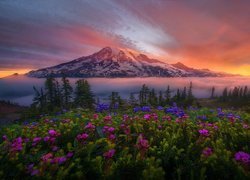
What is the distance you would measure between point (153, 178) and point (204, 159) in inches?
38.4

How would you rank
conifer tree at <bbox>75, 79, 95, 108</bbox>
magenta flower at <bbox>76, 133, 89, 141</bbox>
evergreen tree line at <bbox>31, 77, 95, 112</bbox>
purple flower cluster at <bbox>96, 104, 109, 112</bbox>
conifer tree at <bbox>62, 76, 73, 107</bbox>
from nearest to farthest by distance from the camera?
magenta flower at <bbox>76, 133, 89, 141</bbox>
purple flower cluster at <bbox>96, 104, 109, 112</bbox>
conifer tree at <bbox>75, 79, 95, 108</bbox>
evergreen tree line at <bbox>31, 77, 95, 112</bbox>
conifer tree at <bbox>62, 76, 73, 107</bbox>

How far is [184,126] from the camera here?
4945 mm

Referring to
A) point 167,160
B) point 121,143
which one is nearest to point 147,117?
point 121,143

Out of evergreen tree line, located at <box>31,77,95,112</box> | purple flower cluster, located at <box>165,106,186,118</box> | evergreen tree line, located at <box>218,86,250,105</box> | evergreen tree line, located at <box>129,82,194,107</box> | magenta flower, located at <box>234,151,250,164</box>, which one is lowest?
evergreen tree line, located at <box>218,86,250,105</box>

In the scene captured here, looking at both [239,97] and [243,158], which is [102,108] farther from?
[239,97]

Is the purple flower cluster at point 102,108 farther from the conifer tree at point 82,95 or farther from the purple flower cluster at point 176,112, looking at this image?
the conifer tree at point 82,95

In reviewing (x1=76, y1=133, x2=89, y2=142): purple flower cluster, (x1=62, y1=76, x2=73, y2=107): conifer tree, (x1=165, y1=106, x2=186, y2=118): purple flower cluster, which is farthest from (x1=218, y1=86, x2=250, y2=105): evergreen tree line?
(x1=76, y1=133, x2=89, y2=142): purple flower cluster

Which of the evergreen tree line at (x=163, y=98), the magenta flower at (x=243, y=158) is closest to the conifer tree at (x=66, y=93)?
the evergreen tree line at (x=163, y=98)

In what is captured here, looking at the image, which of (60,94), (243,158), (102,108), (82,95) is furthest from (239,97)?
(243,158)

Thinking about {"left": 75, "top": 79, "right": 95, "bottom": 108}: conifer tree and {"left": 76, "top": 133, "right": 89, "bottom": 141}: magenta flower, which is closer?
{"left": 76, "top": 133, "right": 89, "bottom": 141}: magenta flower

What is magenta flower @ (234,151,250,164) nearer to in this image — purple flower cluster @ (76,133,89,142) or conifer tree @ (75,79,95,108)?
purple flower cluster @ (76,133,89,142)

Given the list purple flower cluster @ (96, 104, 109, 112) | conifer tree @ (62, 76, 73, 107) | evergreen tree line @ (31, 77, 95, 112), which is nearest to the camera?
purple flower cluster @ (96, 104, 109, 112)

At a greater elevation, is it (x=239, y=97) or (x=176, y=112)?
(x=176, y=112)

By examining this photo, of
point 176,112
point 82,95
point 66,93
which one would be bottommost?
point 66,93
